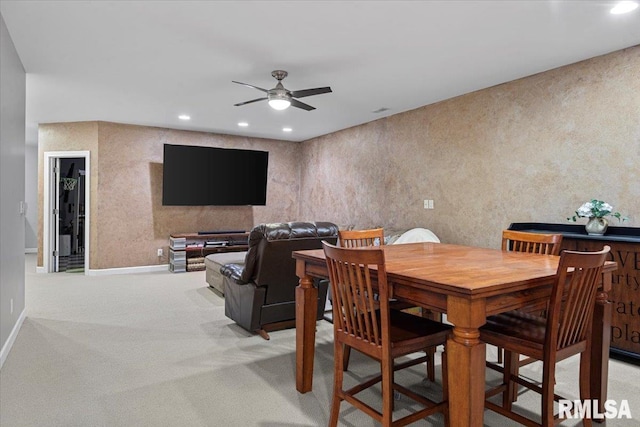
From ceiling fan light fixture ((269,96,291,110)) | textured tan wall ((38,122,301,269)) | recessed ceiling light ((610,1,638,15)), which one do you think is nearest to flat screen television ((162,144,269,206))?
textured tan wall ((38,122,301,269))

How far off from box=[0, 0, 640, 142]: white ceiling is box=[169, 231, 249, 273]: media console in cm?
244

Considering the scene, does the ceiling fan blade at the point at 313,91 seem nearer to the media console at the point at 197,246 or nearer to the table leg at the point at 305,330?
the table leg at the point at 305,330

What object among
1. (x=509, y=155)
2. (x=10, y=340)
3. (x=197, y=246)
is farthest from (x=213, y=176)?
(x=509, y=155)

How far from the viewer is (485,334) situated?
1.87 meters

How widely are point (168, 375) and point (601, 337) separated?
2639mm

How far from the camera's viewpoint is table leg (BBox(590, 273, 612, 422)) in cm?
205

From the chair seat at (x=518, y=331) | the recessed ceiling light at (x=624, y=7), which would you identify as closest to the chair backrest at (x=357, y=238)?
the chair seat at (x=518, y=331)

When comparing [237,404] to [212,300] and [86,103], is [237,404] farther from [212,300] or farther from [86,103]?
[86,103]

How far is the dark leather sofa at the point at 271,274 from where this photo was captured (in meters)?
3.29

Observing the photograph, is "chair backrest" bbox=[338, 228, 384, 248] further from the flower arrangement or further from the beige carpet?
the flower arrangement

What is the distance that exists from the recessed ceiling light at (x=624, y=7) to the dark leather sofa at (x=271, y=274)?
2.66 metres

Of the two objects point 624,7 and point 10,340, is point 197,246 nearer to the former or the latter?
point 10,340

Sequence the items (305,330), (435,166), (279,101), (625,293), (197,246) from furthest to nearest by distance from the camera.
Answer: (197,246)
(435,166)
(279,101)
(625,293)
(305,330)

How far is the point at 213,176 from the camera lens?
23.5 feet
